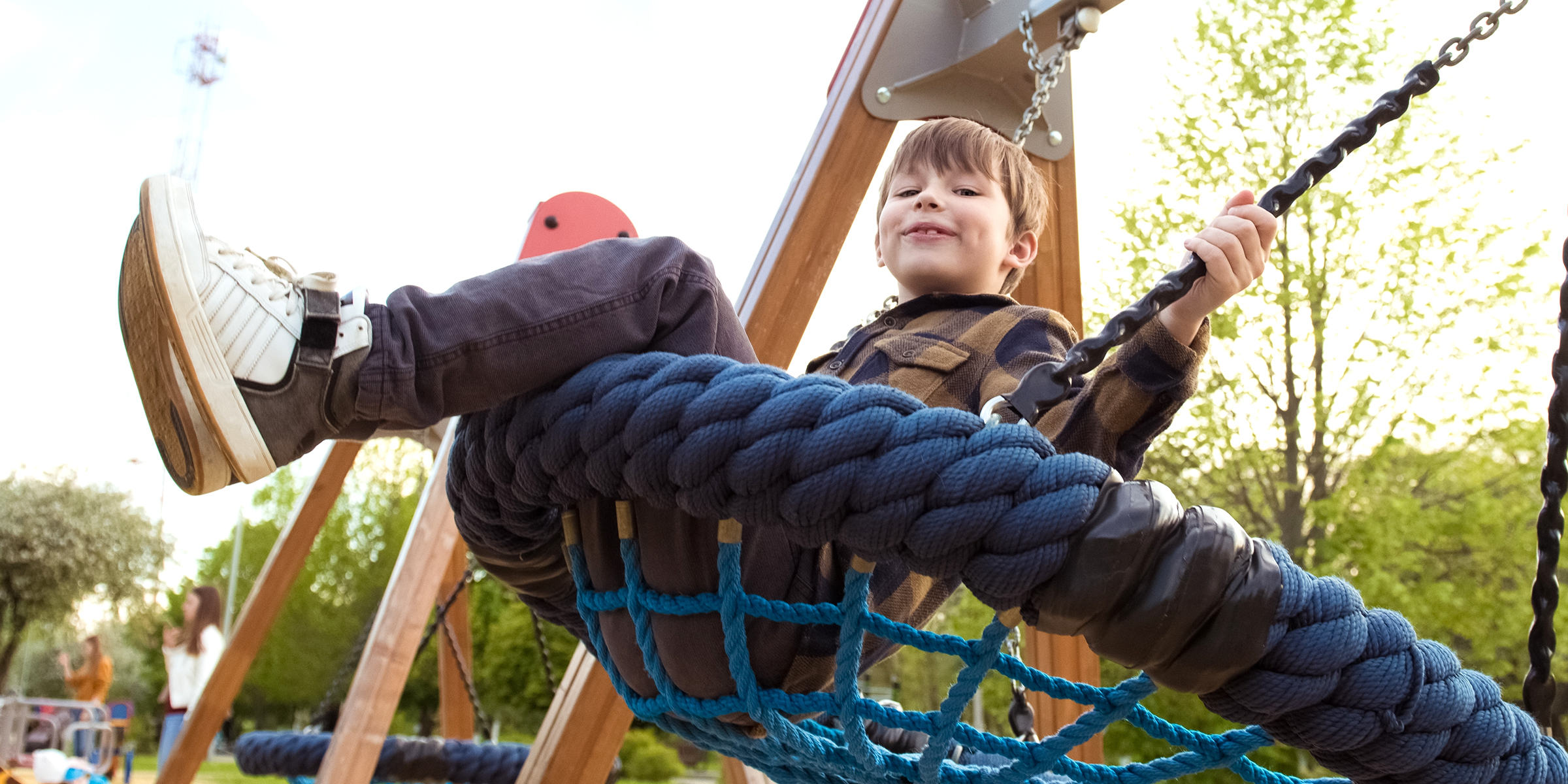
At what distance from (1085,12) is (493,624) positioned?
52.4 ft

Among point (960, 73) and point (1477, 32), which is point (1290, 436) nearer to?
point (960, 73)

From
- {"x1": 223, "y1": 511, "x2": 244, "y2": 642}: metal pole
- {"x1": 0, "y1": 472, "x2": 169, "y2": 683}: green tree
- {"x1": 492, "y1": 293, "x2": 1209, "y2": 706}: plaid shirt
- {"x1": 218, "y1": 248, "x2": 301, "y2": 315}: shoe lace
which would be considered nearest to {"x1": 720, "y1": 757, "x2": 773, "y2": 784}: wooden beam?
{"x1": 492, "y1": 293, "x2": 1209, "y2": 706}: plaid shirt

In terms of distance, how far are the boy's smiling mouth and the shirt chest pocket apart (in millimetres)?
230

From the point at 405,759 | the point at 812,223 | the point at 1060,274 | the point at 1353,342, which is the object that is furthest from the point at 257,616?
the point at 1353,342

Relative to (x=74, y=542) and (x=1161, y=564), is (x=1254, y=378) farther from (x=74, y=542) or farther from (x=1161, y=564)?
(x=74, y=542)

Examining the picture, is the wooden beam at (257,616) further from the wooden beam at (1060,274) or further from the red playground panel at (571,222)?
the wooden beam at (1060,274)

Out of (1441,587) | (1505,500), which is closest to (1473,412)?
(1505,500)

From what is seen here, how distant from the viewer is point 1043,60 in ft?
6.03

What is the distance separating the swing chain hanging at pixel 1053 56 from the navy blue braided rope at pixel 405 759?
2397 mm

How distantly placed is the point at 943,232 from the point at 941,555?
0.97 meters

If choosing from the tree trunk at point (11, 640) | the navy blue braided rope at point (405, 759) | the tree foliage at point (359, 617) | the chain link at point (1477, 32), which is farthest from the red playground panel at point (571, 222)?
the tree trunk at point (11, 640)

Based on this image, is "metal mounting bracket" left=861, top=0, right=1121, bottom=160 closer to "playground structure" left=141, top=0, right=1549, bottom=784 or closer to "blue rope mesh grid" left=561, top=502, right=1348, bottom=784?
"playground structure" left=141, top=0, right=1549, bottom=784

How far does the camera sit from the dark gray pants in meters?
0.83

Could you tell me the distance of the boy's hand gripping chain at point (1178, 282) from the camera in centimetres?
70
